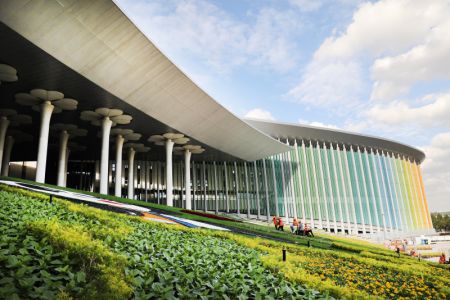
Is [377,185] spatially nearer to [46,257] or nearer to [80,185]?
[80,185]

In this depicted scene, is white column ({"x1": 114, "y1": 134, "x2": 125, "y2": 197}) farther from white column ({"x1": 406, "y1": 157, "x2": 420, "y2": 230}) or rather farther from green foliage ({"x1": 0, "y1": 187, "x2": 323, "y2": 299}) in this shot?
white column ({"x1": 406, "y1": 157, "x2": 420, "y2": 230})

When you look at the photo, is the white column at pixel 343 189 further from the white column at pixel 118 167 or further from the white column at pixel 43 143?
the white column at pixel 43 143

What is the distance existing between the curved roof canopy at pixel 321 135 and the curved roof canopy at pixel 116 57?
15.1 meters

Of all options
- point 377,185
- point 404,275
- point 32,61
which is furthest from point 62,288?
point 377,185

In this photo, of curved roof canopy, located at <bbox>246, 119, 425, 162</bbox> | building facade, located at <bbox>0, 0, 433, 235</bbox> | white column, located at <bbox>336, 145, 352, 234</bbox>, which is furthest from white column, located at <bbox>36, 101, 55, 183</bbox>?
white column, located at <bbox>336, 145, 352, 234</bbox>

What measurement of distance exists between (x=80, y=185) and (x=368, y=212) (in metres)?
45.0

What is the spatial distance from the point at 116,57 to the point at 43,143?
8201 mm

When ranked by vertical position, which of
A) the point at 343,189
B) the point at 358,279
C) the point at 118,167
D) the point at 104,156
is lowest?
the point at 358,279

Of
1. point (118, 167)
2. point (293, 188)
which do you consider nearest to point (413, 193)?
point (293, 188)

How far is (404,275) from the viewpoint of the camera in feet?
29.8

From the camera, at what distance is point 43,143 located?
2234 cm

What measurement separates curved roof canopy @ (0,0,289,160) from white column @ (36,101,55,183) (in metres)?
3.18

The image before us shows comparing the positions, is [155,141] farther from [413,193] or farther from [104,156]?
[413,193]

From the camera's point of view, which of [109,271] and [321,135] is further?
[321,135]
